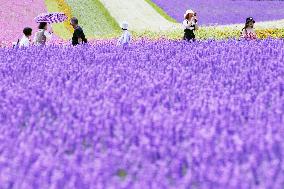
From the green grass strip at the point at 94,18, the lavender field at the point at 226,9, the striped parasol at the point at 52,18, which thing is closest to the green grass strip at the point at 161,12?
the lavender field at the point at 226,9

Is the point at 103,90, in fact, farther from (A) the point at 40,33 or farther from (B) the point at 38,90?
(A) the point at 40,33

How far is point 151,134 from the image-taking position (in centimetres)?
387

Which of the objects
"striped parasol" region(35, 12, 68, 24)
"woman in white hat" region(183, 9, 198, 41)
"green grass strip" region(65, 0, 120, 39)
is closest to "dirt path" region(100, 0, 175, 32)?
"green grass strip" region(65, 0, 120, 39)

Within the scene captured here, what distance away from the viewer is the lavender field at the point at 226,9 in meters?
39.3

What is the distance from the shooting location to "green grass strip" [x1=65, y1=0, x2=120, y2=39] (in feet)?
112

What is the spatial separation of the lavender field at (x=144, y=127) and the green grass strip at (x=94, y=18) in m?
25.5

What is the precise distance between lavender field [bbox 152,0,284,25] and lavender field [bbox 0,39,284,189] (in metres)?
31.2

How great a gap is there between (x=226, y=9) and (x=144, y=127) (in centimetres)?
3998

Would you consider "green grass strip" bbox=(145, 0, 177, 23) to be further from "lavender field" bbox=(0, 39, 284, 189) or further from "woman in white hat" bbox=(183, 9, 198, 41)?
"lavender field" bbox=(0, 39, 284, 189)

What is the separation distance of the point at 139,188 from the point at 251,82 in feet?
11.0

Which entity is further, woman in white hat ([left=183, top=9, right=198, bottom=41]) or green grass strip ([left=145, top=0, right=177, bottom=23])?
green grass strip ([left=145, top=0, right=177, bottom=23])

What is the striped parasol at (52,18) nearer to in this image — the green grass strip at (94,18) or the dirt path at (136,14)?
the green grass strip at (94,18)

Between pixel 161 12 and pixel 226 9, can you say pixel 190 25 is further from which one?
pixel 226 9

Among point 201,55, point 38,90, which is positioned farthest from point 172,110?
point 201,55
